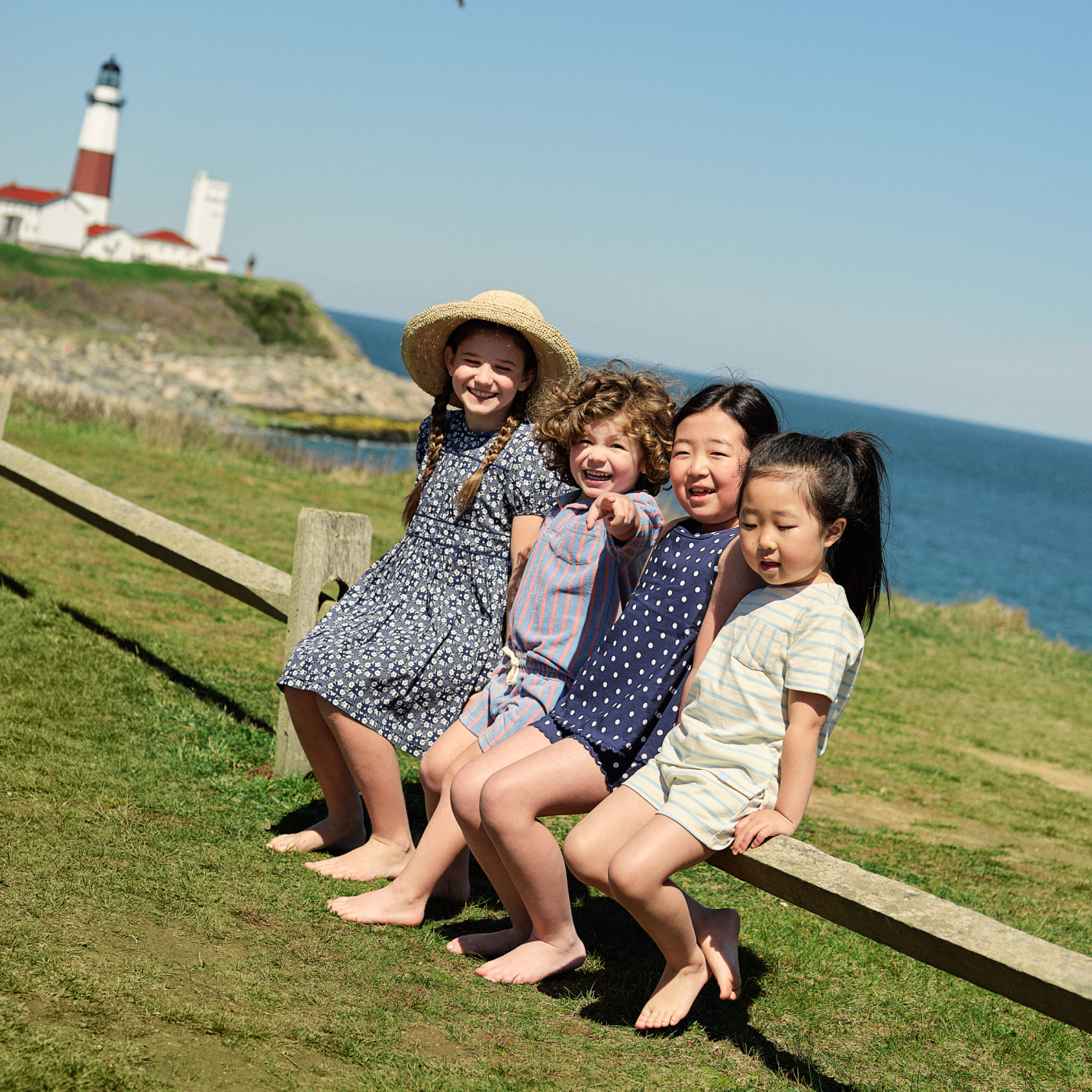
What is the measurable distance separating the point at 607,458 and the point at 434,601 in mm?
774

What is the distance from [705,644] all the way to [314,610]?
5.70 ft

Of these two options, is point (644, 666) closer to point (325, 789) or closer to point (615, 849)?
point (615, 849)

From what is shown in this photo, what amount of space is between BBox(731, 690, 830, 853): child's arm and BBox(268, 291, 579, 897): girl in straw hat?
112cm

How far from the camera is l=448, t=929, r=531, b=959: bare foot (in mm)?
3258

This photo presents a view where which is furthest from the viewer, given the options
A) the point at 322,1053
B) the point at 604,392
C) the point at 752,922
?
the point at 752,922

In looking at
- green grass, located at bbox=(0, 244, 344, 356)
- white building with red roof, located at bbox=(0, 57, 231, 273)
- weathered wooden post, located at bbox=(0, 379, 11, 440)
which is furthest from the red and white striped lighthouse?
weathered wooden post, located at bbox=(0, 379, 11, 440)

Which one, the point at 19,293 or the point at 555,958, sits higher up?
the point at 19,293

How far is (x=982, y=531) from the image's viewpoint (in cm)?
6806

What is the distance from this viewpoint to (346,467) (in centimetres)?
1691

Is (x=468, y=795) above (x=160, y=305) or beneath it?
beneath

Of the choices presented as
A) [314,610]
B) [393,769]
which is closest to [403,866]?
[393,769]

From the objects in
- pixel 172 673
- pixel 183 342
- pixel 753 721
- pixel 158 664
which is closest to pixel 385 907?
pixel 753 721

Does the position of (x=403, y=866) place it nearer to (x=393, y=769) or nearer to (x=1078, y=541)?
(x=393, y=769)

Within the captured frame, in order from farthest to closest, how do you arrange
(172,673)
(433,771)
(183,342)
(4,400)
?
(183,342)
(4,400)
(172,673)
(433,771)
